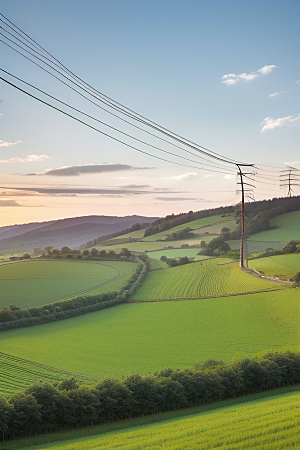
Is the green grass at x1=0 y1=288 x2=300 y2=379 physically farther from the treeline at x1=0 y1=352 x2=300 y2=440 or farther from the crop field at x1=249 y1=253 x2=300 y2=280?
the treeline at x1=0 y1=352 x2=300 y2=440

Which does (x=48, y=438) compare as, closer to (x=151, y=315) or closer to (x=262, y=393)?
(x=262, y=393)

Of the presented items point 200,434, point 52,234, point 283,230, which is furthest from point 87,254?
point 200,434

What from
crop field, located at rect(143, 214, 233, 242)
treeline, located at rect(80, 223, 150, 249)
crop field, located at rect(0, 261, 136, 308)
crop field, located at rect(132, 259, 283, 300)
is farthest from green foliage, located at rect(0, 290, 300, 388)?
crop field, located at rect(143, 214, 233, 242)

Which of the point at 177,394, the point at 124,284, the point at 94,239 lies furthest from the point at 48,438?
the point at 94,239

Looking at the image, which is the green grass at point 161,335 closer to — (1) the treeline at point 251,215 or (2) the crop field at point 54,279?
(2) the crop field at point 54,279

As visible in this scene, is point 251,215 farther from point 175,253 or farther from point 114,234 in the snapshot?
point 114,234

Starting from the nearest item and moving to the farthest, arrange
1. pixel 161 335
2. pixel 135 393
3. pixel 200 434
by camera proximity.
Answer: pixel 200 434
pixel 135 393
pixel 161 335

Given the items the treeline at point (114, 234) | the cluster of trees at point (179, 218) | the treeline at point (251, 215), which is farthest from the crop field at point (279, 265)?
the treeline at point (114, 234)
